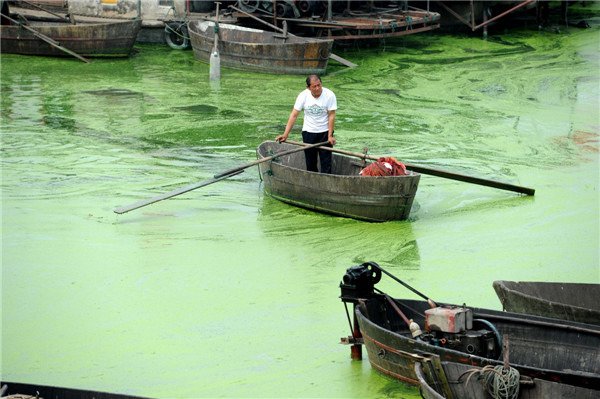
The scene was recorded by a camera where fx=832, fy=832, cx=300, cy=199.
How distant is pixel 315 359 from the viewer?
6711 mm

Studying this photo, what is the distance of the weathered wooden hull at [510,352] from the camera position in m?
5.23

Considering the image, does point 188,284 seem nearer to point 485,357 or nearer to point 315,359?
point 315,359

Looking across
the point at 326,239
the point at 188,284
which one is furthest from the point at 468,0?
the point at 188,284

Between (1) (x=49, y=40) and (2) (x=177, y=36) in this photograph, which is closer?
(1) (x=49, y=40)

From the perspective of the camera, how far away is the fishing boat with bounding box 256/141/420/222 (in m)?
9.68

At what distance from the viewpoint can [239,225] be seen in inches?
399

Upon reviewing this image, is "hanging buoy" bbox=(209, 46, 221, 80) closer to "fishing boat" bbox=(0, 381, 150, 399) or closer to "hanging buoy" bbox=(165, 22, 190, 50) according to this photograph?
"hanging buoy" bbox=(165, 22, 190, 50)

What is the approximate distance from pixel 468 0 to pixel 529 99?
749 centimetres

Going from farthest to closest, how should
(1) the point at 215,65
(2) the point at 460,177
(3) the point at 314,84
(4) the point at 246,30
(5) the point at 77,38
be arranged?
1. (4) the point at 246,30
2. (5) the point at 77,38
3. (1) the point at 215,65
4. (2) the point at 460,177
5. (3) the point at 314,84

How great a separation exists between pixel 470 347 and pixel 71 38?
17.0 m

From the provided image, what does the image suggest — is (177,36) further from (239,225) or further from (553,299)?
(553,299)

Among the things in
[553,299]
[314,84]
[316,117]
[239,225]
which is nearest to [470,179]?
[316,117]

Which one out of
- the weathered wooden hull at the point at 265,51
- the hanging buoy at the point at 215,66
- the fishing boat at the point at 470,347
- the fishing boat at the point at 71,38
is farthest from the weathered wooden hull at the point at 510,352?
the fishing boat at the point at 71,38

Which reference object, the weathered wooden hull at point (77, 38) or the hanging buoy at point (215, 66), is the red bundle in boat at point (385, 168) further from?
the weathered wooden hull at point (77, 38)
